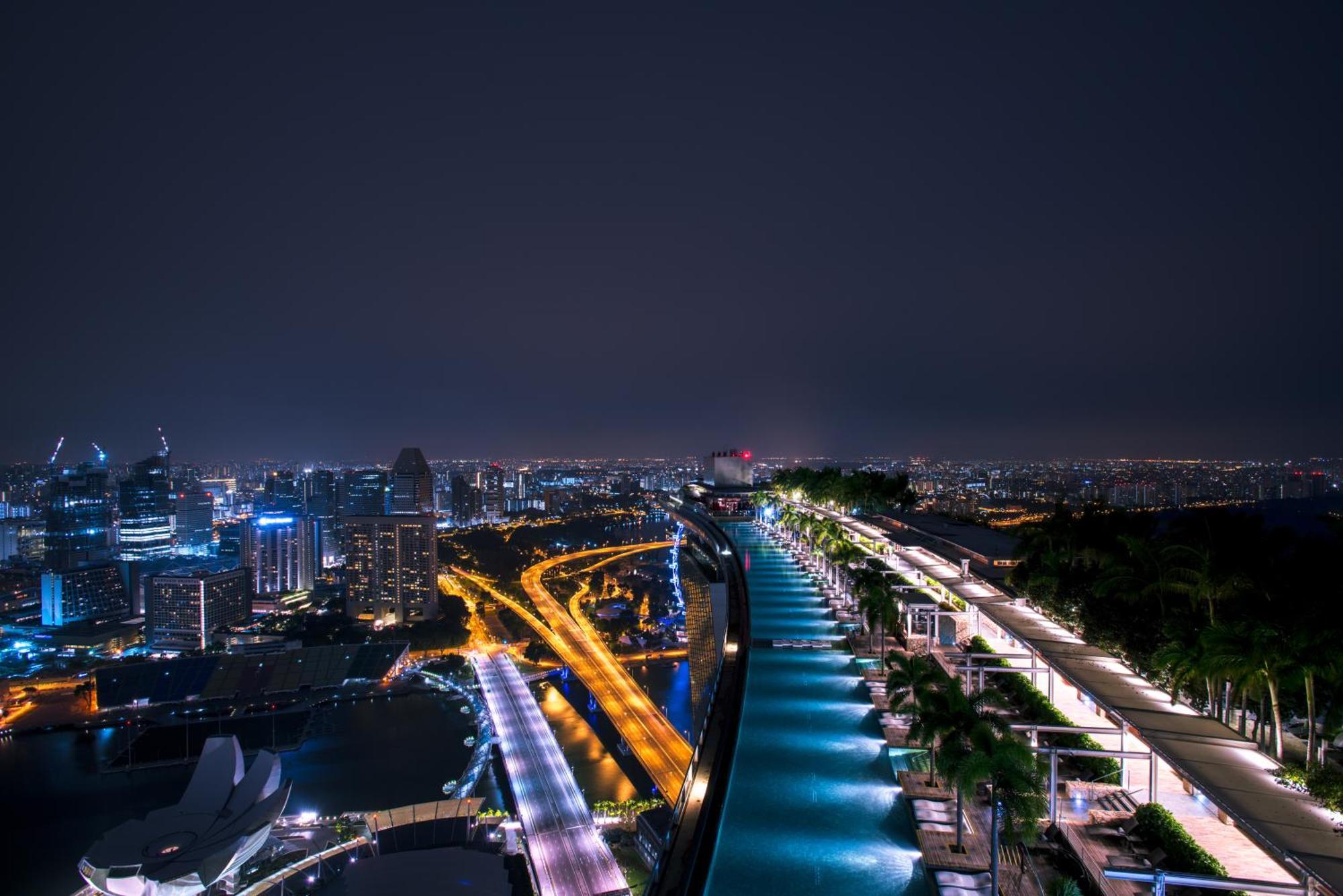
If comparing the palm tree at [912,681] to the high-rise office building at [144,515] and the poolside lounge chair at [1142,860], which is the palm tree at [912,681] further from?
the high-rise office building at [144,515]

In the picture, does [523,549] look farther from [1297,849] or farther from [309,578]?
[1297,849]

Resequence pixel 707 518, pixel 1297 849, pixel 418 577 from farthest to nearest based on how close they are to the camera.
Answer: pixel 418 577 < pixel 707 518 < pixel 1297 849

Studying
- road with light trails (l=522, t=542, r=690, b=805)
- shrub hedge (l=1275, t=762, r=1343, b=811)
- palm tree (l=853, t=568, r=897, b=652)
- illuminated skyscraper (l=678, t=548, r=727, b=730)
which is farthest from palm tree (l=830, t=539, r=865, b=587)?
shrub hedge (l=1275, t=762, r=1343, b=811)

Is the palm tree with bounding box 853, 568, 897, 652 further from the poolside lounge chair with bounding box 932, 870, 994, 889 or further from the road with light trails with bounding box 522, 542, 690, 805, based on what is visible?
the road with light trails with bounding box 522, 542, 690, 805

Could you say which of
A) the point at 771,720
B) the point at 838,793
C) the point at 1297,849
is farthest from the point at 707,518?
the point at 1297,849

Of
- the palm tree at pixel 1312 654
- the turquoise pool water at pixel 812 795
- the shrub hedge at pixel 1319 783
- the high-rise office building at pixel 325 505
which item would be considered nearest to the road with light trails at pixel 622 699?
the turquoise pool water at pixel 812 795
